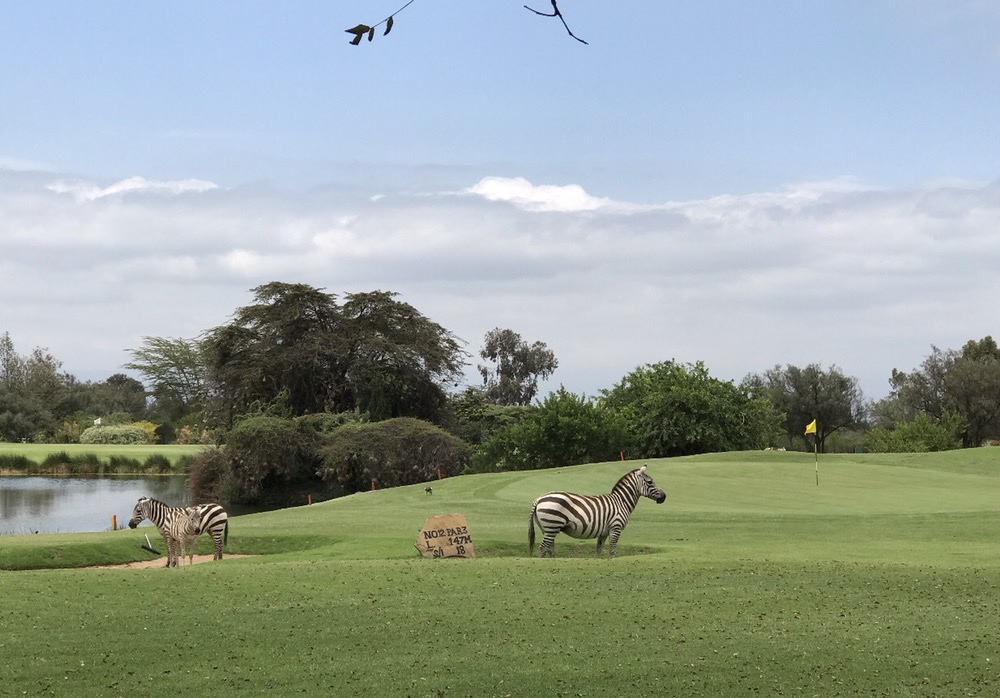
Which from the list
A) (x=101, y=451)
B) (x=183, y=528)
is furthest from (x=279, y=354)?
(x=183, y=528)

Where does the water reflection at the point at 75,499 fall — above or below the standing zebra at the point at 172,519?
below

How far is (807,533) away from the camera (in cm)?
2525

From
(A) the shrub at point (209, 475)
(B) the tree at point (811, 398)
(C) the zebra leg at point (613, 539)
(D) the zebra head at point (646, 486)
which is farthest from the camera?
(B) the tree at point (811, 398)

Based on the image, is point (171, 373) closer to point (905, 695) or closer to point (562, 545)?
point (562, 545)

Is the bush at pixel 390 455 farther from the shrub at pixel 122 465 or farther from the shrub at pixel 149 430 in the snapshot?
the shrub at pixel 149 430

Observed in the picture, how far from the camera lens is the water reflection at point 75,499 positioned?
4194 centimetres

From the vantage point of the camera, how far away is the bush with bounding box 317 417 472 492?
181 feet

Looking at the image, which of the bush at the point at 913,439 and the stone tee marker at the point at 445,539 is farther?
the bush at the point at 913,439

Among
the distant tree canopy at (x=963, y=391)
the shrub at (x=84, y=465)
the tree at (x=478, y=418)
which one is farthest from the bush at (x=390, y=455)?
the distant tree canopy at (x=963, y=391)

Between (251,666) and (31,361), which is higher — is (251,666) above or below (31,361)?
below

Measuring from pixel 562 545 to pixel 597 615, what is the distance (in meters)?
10.7

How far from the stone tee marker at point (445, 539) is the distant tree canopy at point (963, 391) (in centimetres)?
7094

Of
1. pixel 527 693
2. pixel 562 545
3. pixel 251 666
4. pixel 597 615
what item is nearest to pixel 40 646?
pixel 251 666

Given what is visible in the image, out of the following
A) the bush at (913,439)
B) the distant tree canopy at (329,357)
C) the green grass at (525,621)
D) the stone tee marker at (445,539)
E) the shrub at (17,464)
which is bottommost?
the green grass at (525,621)
